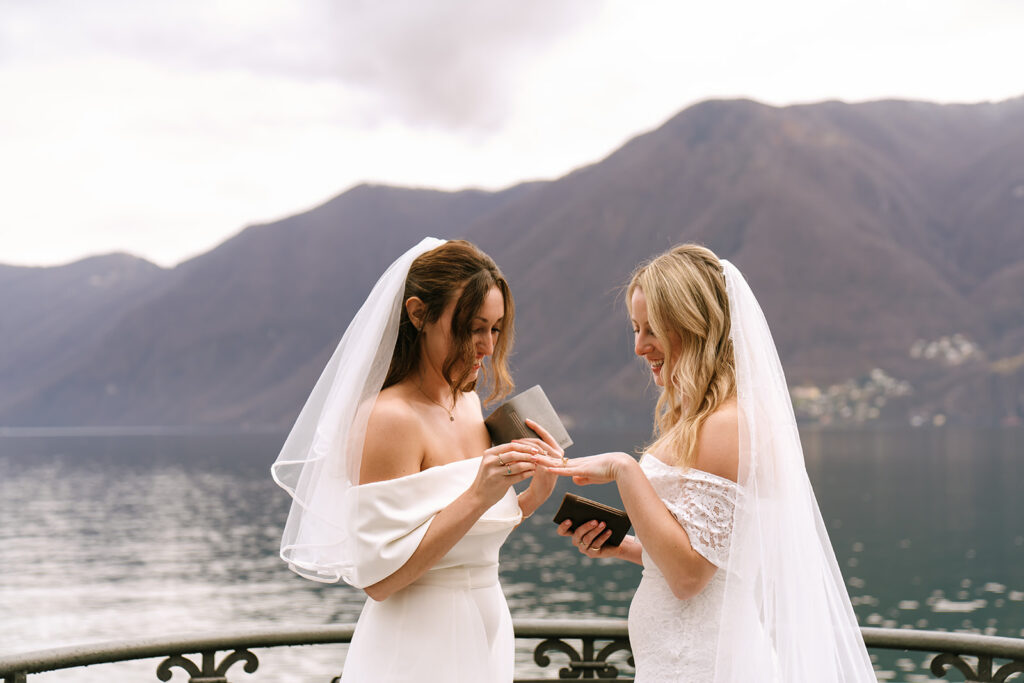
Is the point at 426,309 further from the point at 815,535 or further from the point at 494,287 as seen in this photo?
the point at 815,535

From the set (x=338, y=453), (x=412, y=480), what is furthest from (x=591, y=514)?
(x=338, y=453)

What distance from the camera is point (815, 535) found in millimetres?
3029

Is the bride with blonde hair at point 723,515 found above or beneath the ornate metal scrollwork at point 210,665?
above

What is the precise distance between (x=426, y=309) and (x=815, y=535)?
1.46 m

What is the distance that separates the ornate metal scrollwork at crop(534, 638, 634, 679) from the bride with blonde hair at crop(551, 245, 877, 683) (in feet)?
1.17

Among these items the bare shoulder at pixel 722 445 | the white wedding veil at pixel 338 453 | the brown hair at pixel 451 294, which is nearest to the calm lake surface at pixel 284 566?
the white wedding veil at pixel 338 453

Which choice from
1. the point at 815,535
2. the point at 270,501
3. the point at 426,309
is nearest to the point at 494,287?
the point at 426,309

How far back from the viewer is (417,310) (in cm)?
320

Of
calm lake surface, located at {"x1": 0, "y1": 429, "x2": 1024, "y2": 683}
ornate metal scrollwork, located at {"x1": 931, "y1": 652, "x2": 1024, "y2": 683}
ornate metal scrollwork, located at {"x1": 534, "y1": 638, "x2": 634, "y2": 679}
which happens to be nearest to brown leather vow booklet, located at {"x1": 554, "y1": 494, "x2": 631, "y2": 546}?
ornate metal scrollwork, located at {"x1": 534, "y1": 638, "x2": 634, "y2": 679}

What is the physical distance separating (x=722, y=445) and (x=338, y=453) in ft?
4.05

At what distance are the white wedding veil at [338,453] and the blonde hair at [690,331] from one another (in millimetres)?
851

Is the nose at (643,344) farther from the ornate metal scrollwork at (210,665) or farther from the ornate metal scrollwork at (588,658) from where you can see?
the ornate metal scrollwork at (210,665)

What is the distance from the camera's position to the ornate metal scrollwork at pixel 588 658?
11.2ft

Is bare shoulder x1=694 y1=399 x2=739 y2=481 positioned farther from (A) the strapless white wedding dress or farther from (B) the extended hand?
(B) the extended hand
